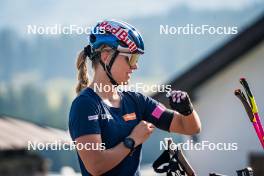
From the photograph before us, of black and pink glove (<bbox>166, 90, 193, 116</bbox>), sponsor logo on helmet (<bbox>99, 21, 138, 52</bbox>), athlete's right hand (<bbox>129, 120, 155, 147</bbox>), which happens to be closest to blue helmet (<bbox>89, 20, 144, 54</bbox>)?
sponsor logo on helmet (<bbox>99, 21, 138, 52</bbox>)

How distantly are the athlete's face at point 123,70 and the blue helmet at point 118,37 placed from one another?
0.08 metres

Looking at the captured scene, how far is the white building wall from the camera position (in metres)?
12.4

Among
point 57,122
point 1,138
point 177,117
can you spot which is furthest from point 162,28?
point 57,122

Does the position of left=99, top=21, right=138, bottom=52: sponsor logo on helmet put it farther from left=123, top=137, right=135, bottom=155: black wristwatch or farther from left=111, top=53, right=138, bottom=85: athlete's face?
left=123, top=137, right=135, bottom=155: black wristwatch

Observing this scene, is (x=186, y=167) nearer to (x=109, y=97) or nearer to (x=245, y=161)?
(x=109, y=97)

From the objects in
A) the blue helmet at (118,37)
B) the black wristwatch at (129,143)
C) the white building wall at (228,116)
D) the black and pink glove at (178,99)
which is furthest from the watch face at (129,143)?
the white building wall at (228,116)

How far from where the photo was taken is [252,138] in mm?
12359

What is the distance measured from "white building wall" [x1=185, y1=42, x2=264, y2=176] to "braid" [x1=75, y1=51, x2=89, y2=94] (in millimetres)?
6129

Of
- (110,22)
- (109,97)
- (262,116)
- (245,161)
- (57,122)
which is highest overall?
(110,22)

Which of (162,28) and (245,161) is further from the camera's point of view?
(245,161)

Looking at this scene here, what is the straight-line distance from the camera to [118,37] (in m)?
5.17

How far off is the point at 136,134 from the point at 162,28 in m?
2.29

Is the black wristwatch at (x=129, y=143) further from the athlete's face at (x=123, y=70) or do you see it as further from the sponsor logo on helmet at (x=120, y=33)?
the sponsor logo on helmet at (x=120, y=33)

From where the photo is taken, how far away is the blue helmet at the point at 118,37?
5152mm
